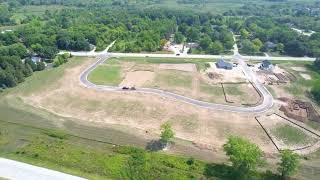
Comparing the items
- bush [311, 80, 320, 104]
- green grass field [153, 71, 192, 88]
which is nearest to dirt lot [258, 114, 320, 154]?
bush [311, 80, 320, 104]

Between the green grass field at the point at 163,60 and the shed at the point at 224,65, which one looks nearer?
the shed at the point at 224,65

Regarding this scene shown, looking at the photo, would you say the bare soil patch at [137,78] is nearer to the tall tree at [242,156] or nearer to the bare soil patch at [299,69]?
the tall tree at [242,156]

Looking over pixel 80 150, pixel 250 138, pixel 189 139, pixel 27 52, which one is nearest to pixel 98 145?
pixel 80 150

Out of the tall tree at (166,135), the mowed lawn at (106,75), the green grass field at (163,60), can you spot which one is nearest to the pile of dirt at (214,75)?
the green grass field at (163,60)

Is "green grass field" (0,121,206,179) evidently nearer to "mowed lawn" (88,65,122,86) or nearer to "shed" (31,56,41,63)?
"mowed lawn" (88,65,122,86)

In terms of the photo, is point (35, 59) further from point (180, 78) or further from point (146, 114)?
point (146, 114)

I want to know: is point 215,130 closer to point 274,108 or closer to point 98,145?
point 274,108
